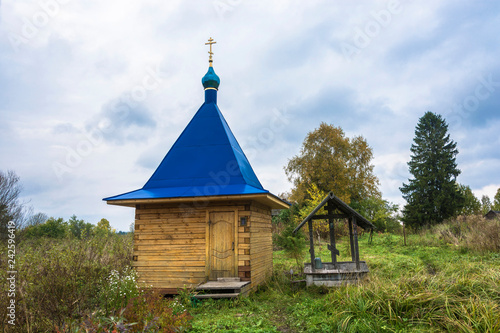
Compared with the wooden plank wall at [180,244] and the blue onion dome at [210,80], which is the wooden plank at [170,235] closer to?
the wooden plank wall at [180,244]

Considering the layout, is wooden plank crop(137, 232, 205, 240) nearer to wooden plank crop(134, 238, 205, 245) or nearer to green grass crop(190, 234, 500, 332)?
wooden plank crop(134, 238, 205, 245)

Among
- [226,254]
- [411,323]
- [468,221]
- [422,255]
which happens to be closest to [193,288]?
[226,254]

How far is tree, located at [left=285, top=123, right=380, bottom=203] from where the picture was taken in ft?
103

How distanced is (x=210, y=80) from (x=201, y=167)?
3929 mm

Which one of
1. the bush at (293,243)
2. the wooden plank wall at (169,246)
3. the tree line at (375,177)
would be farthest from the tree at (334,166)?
the wooden plank wall at (169,246)

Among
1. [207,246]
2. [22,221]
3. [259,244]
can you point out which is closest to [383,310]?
[207,246]

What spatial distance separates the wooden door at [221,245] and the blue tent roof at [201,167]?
938 millimetres

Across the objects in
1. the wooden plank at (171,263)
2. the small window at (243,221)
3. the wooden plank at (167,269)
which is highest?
the small window at (243,221)

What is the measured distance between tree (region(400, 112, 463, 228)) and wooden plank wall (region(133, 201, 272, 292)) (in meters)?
A: 26.3

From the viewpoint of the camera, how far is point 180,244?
32.7 ft

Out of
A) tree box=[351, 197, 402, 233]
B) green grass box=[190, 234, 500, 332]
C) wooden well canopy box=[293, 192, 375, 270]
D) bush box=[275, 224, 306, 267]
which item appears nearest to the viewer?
green grass box=[190, 234, 500, 332]

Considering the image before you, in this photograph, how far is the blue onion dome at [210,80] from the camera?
1290cm

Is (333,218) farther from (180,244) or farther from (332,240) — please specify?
(180,244)

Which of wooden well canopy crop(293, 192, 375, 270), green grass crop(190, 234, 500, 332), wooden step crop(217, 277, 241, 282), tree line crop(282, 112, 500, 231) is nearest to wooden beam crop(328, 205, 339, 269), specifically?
wooden well canopy crop(293, 192, 375, 270)
